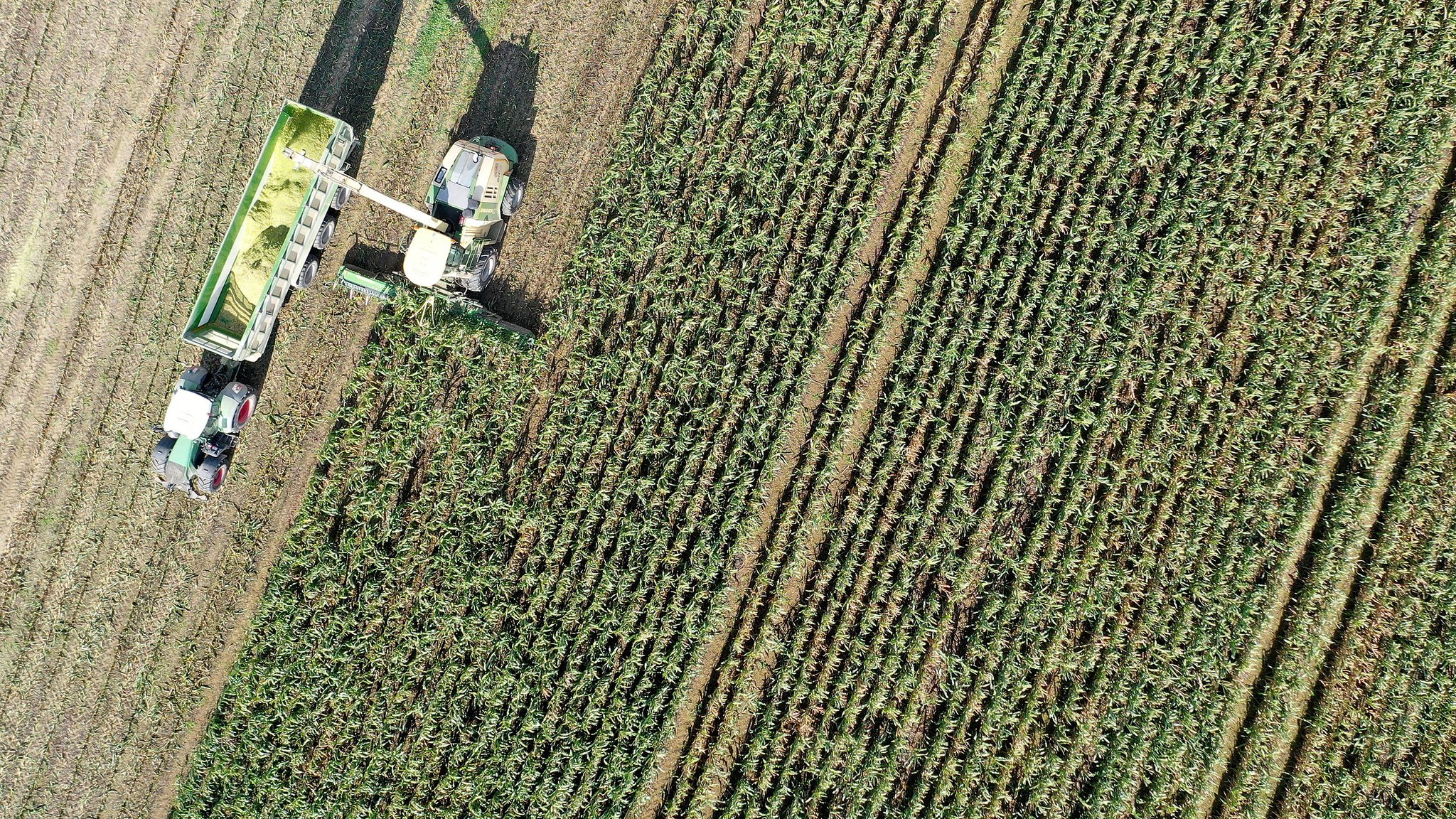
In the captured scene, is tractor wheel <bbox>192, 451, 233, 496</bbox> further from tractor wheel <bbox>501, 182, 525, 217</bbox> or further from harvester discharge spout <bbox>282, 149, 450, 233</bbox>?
tractor wheel <bbox>501, 182, 525, 217</bbox>

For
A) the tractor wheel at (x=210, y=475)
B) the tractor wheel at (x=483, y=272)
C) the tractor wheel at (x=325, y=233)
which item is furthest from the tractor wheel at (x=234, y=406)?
the tractor wheel at (x=483, y=272)

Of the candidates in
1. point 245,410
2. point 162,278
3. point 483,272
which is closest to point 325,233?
point 483,272

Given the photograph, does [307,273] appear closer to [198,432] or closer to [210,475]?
[198,432]

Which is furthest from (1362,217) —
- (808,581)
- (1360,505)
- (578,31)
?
(578,31)

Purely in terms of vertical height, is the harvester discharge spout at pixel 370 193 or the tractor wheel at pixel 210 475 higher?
the harvester discharge spout at pixel 370 193

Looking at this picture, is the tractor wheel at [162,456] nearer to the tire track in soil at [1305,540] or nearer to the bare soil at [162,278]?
the bare soil at [162,278]

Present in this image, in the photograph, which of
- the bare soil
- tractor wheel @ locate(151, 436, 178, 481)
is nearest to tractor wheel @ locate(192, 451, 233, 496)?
the bare soil
